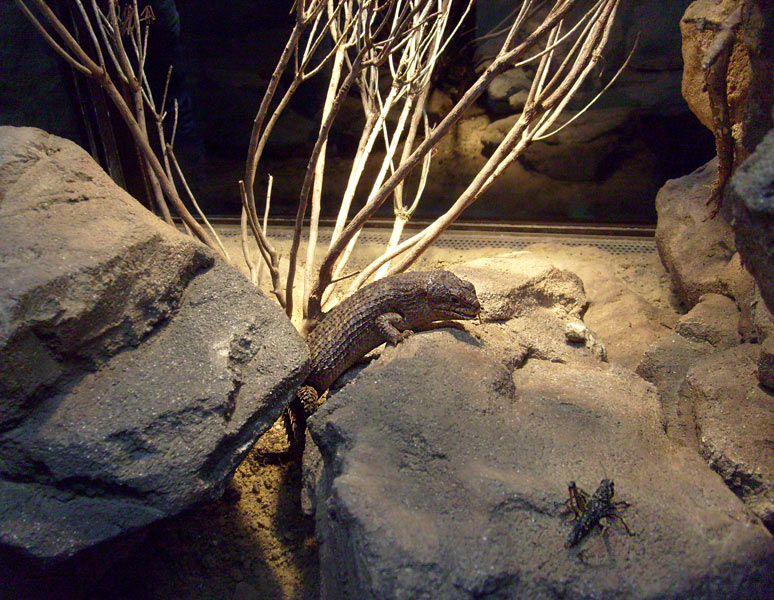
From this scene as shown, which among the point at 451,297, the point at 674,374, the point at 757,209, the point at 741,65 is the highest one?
the point at 741,65

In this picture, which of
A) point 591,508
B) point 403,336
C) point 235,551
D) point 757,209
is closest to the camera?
point 757,209

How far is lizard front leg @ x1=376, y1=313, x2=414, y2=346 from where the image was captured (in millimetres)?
2617

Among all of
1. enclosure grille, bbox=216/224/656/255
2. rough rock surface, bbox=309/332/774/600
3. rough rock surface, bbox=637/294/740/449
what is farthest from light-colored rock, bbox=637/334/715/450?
enclosure grille, bbox=216/224/656/255

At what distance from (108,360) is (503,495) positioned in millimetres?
1618

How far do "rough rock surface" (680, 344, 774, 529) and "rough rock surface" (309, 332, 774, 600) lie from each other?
0.20 meters

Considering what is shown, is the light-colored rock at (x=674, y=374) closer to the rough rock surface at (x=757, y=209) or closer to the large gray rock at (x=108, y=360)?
the rough rock surface at (x=757, y=209)

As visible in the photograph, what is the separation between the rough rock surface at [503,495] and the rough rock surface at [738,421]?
0.20 m

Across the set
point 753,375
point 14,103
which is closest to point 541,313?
point 753,375

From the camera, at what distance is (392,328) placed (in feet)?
8.75

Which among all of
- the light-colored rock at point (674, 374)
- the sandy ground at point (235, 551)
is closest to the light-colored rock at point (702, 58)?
the light-colored rock at point (674, 374)

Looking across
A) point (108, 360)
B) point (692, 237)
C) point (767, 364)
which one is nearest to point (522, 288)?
point (767, 364)

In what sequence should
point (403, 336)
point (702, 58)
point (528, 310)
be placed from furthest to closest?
point (702, 58) < point (528, 310) < point (403, 336)

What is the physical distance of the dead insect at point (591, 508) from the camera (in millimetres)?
1620

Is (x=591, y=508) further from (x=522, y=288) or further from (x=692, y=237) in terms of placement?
(x=692, y=237)
